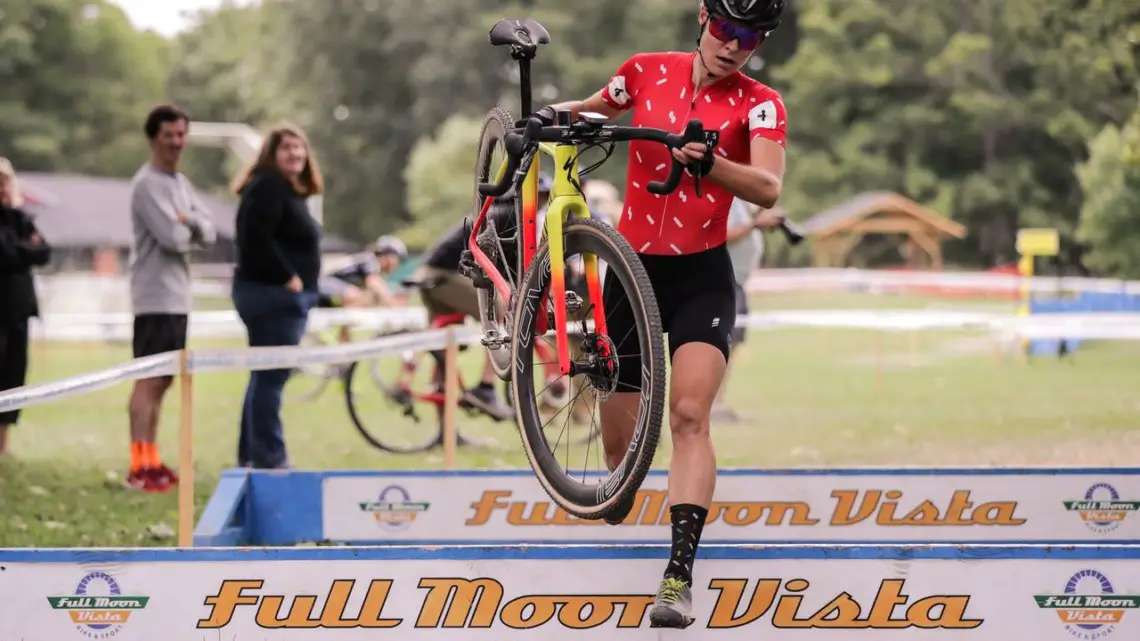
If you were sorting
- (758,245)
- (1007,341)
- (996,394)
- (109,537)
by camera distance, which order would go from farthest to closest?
(1007,341)
(996,394)
(758,245)
(109,537)

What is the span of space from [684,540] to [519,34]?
68.3 inches

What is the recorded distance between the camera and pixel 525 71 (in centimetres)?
525

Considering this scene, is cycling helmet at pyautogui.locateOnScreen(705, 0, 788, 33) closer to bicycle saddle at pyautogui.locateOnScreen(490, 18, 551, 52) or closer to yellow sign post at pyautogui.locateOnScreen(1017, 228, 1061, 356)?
bicycle saddle at pyautogui.locateOnScreen(490, 18, 551, 52)

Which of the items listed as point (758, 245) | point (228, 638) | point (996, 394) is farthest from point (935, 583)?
point (996, 394)

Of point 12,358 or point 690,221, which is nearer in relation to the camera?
point 690,221

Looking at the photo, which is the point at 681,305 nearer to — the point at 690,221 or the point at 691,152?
the point at 690,221

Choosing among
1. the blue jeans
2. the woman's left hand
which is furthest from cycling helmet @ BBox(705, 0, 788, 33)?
the blue jeans

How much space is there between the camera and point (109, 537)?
7949mm

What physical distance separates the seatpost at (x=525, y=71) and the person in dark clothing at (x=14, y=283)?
19.1 ft

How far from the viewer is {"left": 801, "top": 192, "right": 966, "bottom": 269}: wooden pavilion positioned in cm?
5238

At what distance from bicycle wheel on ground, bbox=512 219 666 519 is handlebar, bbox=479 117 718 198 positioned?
254 millimetres

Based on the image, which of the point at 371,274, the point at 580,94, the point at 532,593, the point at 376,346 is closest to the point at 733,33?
the point at 532,593

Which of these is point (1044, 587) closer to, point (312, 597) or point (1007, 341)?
point (312, 597)

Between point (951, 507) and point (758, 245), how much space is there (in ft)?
16.9
